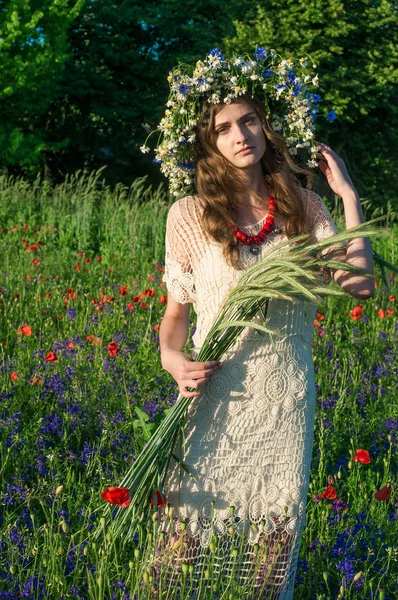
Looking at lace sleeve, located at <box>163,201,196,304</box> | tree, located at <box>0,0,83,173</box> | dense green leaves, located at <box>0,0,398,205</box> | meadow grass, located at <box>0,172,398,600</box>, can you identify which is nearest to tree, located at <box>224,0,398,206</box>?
dense green leaves, located at <box>0,0,398,205</box>

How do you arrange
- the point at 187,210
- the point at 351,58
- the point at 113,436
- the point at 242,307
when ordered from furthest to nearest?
the point at 351,58 < the point at 113,436 < the point at 187,210 < the point at 242,307

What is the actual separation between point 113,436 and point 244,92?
1554 millimetres

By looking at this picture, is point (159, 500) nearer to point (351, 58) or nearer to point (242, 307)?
point (242, 307)

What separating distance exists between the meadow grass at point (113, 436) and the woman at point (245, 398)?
0.39ft

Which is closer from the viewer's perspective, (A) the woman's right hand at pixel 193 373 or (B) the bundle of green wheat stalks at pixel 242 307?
(B) the bundle of green wheat stalks at pixel 242 307

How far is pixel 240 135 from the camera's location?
230cm

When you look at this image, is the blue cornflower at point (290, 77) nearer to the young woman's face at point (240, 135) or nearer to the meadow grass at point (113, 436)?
the young woman's face at point (240, 135)

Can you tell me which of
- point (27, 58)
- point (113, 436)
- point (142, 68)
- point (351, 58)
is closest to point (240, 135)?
point (113, 436)

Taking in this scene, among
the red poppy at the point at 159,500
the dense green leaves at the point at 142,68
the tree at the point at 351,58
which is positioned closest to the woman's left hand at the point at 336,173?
the red poppy at the point at 159,500

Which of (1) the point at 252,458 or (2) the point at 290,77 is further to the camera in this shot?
(2) the point at 290,77

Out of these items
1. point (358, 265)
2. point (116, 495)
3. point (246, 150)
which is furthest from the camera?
point (246, 150)

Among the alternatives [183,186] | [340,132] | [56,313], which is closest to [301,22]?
[340,132]

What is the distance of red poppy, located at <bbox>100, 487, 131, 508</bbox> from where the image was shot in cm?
196

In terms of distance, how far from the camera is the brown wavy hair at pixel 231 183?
7.46ft
